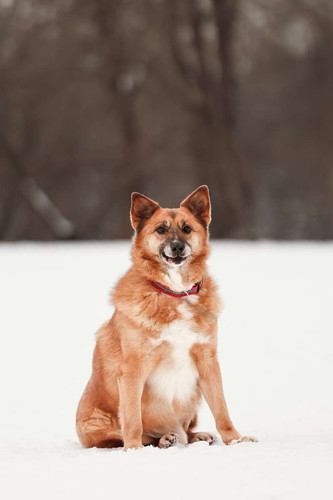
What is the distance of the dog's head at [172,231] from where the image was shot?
413cm

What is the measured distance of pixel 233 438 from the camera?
4070mm

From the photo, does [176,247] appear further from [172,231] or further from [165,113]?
[165,113]

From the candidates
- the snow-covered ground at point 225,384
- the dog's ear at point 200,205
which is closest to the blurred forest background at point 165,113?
the snow-covered ground at point 225,384

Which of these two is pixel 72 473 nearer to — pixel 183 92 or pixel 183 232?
pixel 183 232

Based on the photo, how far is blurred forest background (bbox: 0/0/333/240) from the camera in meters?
15.4

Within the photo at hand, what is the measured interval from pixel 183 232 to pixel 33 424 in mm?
1973

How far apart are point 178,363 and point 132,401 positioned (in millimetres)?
316

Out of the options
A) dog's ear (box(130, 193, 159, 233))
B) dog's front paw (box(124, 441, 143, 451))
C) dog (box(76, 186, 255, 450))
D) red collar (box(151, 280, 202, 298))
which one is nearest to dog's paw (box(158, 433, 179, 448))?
dog (box(76, 186, 255, 450))

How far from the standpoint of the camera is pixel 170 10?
15281mm

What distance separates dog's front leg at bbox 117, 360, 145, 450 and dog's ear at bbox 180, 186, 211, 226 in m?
0.94

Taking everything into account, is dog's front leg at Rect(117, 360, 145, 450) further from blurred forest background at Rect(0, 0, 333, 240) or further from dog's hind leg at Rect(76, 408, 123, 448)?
blurred forest background at Rect(0, 0, 333, 240)

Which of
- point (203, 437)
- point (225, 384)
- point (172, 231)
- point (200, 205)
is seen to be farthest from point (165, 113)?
point (203, 437)

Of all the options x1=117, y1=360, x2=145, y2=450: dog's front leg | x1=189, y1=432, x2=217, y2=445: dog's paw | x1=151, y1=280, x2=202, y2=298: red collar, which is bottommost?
x1=189, y1=432, x2=217, y2=445: dog's paw

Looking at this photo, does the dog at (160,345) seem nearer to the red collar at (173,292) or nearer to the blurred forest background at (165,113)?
the red collar at (173,292)
